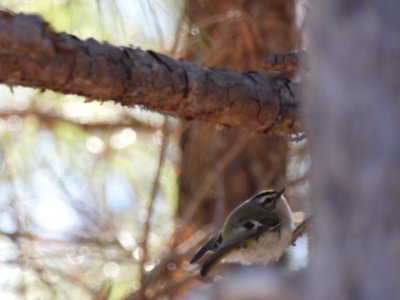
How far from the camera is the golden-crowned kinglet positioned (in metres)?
2.14

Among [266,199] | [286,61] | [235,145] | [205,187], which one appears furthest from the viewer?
[235,145]

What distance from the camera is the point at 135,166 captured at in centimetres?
337

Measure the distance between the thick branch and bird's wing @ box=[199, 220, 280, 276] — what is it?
0.22 metres

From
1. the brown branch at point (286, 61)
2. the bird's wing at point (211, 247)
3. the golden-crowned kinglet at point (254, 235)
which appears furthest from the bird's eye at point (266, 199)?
the brown branch at point (286, 61)

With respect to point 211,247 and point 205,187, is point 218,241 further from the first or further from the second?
point 205,187

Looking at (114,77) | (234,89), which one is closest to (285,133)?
(234,89)

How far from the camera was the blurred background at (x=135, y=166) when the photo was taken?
2.89 meters

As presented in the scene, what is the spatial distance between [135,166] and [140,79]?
1.47 m

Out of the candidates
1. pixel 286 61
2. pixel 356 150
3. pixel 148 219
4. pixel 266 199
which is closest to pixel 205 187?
pixel 148 219

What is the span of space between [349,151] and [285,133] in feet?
3.63

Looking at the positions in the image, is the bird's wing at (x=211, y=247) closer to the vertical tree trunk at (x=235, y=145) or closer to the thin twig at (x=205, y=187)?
the thin twig at (x=205, y=187)

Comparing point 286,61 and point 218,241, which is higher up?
point 286,61

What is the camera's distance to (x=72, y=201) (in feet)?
9.64

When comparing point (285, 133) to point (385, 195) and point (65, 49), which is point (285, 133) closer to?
point (65, 49)
